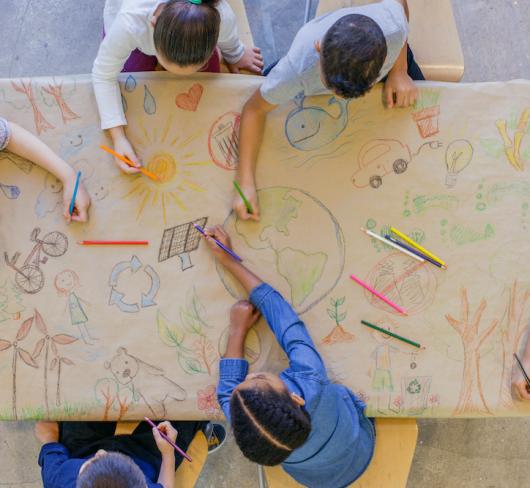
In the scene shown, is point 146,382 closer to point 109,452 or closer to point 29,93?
point 109,452

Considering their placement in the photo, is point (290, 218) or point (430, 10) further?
point (430, 10)

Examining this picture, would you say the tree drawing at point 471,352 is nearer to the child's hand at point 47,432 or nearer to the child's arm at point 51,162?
the child's arm at point 51,162

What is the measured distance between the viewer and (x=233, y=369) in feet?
3.56

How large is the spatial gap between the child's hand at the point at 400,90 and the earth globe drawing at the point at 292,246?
10.3 inches

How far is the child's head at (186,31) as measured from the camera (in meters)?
0.98

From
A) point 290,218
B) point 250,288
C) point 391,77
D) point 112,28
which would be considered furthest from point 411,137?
point 112,28

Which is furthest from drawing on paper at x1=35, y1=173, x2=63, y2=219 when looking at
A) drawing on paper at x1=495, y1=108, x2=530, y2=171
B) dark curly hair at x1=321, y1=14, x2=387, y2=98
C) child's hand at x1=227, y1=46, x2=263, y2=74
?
drawing on paper at x1=495, y1=108, x2=530, y2=171

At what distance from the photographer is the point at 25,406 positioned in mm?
1119

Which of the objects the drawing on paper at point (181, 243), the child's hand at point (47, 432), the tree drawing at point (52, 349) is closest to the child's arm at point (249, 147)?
the drawing on paper at point (181, 243)

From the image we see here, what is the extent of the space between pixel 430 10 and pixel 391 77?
11.4 inches

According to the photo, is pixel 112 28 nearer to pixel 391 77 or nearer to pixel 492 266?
pixel 391 77

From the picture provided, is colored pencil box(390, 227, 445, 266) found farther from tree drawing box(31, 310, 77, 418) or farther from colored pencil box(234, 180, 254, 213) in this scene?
tree drawing box(31, 310, 77, 418)

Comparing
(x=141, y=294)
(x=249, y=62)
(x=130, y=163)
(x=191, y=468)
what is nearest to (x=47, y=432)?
(x=191, y=468)

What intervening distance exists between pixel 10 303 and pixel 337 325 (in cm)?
67
